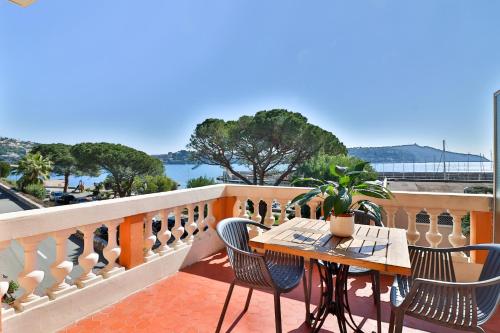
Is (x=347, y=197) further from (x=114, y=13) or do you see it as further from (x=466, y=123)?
(x=466, y=123)

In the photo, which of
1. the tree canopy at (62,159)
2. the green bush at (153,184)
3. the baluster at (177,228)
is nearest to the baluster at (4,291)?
the baluster at (177,228)

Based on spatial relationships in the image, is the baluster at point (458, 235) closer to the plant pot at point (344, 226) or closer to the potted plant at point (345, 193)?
the potted plant at point (345, 193)

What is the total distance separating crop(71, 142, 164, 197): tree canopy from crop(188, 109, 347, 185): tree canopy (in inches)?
272

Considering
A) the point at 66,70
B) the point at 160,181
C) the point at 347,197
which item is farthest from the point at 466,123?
the point at 66,70

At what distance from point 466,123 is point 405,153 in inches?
186

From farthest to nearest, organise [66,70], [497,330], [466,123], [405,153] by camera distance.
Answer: [66,70] → [405,153] → [466,123] → [497,330]

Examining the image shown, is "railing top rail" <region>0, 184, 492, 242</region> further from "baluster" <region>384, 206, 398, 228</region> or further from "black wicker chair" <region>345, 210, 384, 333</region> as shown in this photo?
"black wicker chair" <region>345, 210, 384, 333</region>

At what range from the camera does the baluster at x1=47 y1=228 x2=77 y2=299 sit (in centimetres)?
203

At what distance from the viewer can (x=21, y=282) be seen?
1.85m

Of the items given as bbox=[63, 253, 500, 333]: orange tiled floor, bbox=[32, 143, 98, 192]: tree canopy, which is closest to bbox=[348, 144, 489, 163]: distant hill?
bbox=[63, 253, 500, 333]: orange tiled floor

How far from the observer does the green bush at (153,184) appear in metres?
21.8

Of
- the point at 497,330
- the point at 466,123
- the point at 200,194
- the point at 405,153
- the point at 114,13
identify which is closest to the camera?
the point at 497,330

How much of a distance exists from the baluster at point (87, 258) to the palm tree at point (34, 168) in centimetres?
3484

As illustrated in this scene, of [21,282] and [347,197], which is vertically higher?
[347,197]
